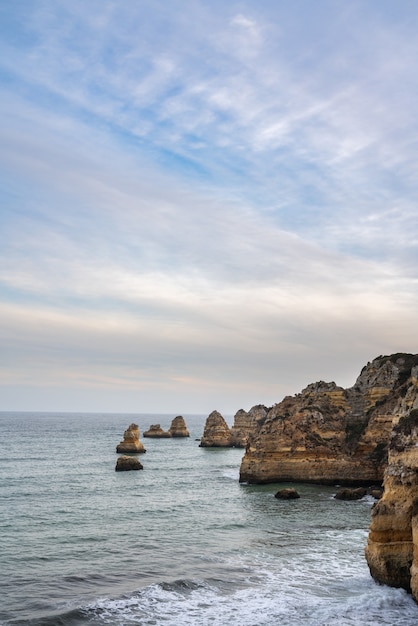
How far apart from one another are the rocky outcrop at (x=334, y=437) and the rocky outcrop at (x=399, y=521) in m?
36.8

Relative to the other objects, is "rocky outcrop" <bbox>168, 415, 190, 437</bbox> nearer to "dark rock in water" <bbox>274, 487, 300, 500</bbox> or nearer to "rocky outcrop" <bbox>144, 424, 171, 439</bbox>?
"rocky outcrop" <bbox>144, 424, 171, 439</bbox>

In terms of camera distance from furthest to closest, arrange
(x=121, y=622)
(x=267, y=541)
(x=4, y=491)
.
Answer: (x=4, y=491)
(x=267, y=541)
(x=121, y=622)

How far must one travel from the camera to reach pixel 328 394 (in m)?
73.9

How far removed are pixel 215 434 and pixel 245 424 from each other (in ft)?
35.6

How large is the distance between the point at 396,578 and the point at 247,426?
121898 millimetres

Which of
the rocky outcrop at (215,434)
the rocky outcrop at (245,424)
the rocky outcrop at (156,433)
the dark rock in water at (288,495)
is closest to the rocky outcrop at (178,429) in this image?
the rocky outcrop at (156,433)

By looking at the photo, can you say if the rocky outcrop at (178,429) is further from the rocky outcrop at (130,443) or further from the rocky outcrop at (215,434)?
the rocky outcrop at (130,443)

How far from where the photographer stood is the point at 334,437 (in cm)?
6650

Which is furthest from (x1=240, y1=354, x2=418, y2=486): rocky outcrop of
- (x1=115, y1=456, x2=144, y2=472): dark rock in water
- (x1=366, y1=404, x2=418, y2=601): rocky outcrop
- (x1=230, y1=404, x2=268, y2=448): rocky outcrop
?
(x1=230, y1=404, x2=268, y2=448): rocky outcrop


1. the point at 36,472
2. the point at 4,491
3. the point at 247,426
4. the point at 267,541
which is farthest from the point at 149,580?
the point at 247,426

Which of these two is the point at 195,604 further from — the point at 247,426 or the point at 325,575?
the point at 247,426

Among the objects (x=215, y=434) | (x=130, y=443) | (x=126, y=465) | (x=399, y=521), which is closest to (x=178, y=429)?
(x=215, y=434)

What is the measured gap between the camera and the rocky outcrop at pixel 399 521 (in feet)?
77.9

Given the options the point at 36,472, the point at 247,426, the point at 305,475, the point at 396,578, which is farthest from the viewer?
the point at 247,426
